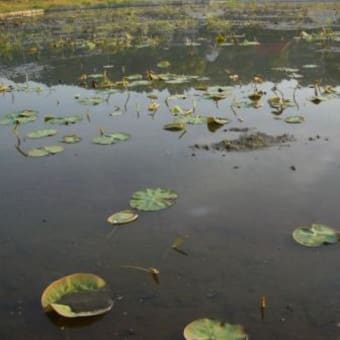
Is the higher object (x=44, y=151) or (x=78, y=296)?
(x=44, y=151)

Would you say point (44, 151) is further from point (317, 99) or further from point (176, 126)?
point (317, 99)

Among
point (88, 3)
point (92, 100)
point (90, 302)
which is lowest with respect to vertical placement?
point (90, 302)

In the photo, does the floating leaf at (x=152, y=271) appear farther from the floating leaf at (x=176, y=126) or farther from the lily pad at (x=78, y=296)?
the floating leaf at (x=176, y=126)

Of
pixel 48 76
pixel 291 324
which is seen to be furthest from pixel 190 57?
pixel 291 324

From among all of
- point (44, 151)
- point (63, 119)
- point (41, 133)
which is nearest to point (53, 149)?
point (44, 151)

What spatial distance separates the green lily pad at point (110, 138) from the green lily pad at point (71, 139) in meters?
0.24

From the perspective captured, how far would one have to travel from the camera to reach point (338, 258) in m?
3.68

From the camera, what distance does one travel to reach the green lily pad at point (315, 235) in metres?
3.86

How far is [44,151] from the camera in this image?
6191 mm

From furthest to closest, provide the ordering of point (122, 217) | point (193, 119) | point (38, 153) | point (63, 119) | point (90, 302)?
point (63, 119) → point (193, 119) → point (38, 153) → point (122, 217) → point (90, 302)

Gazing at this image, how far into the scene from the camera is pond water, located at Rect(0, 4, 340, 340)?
3.22 m

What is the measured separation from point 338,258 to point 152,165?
2631mm

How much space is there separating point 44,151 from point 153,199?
85.8 inches

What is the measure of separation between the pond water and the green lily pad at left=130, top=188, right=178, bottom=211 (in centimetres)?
11
